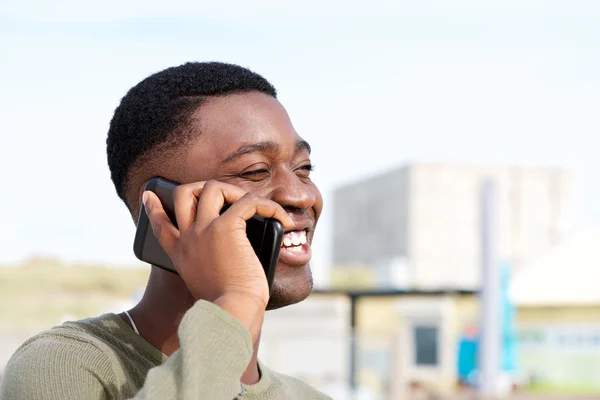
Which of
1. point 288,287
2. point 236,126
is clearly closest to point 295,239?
point 288,287

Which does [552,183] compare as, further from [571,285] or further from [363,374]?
[363,374]

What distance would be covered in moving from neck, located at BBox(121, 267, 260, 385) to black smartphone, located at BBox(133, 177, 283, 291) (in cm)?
22

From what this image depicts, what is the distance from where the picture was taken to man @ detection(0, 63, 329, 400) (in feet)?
4.94

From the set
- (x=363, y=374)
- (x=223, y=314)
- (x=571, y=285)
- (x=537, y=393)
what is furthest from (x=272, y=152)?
(x=571, y=285)

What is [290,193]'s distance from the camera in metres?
2.05

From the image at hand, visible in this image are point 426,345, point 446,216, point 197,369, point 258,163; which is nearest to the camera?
point 197,369

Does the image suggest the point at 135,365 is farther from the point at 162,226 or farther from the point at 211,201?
the point at 211,201

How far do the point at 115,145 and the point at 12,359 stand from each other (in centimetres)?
60

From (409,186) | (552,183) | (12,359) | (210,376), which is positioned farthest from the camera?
(552,183)

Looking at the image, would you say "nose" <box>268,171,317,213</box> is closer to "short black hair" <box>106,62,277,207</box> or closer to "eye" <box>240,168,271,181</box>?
"eye" <box>240,168,271,181</box>

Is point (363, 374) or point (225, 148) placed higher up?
point (225, 148)

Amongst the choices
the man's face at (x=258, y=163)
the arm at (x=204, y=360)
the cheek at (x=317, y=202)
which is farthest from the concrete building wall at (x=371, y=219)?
the arm at (x=204, y=360)

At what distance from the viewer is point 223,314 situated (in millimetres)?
1515

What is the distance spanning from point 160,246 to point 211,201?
0.25 meters
